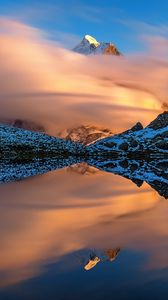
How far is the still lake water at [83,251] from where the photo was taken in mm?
18594

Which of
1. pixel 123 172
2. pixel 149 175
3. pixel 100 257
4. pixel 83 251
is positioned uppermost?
pixel 123 172

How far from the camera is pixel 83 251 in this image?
2488cm

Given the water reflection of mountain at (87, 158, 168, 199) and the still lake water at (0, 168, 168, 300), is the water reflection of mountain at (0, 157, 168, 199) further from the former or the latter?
the still lake water at (0, 168, 168, 300)

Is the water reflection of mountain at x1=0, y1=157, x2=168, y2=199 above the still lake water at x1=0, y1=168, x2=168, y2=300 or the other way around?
above

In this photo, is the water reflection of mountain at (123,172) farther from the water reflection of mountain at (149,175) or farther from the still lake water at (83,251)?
the still lake water at (83,251)

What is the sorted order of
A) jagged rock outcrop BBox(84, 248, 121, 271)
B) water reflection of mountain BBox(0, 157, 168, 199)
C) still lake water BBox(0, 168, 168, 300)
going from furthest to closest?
water reflection of mountain BBox(0, 157, 168, 199) → jagged rock outcrop BBox(84, 248, 121, 271) → still lake water BBox(0, 168, 168, 300)

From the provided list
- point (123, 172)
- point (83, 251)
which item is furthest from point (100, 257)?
point (123, 172)

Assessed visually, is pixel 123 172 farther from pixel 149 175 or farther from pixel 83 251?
pixel 83 251

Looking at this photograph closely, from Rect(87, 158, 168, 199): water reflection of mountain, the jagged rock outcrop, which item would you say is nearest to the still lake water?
the jagged rock outcrop

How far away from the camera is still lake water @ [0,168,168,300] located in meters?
18.6

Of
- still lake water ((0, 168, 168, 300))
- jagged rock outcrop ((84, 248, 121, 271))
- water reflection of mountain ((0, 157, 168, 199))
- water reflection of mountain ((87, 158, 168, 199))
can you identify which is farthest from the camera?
water reflection of mountain ((0, 157, 168, 199))

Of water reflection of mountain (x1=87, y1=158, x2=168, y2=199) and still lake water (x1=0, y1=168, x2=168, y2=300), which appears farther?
water reflection of mountain (x1=87, y1=158, x2=168, y2=199)

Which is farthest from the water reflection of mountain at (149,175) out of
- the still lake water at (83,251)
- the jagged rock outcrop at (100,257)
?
the jagged rock outcrop at (100,257)

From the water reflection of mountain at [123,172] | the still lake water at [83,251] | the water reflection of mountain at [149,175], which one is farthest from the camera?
the water reflection of mountain at [123,172]
